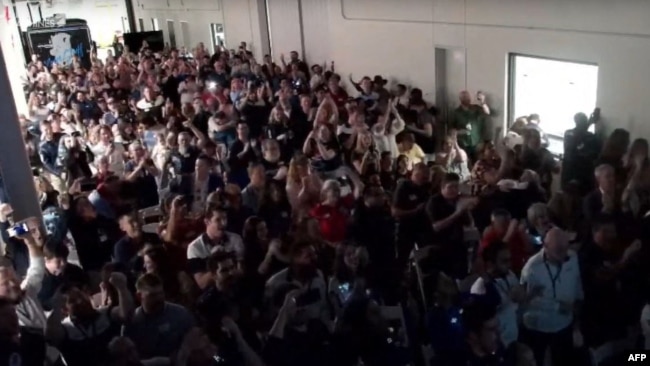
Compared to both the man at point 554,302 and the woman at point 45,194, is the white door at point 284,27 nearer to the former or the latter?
the woman at point 45,194

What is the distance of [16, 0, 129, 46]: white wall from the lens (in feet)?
91.7

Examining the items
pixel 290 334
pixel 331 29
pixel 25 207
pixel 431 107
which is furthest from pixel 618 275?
pixel 331 29

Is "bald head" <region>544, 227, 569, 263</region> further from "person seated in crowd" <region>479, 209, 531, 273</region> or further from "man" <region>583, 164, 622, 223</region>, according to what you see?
"man" <region>583, 164, 622, 223</region>

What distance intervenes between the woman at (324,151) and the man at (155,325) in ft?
10.5

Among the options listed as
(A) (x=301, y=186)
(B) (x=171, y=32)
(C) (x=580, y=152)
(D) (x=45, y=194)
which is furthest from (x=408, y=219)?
(B) (x=171, y=32)

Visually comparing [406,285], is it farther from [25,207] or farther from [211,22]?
[211,22]

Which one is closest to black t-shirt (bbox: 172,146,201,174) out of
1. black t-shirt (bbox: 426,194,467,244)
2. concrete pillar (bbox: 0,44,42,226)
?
concrete pillar (bbox: 0,44,42,226)

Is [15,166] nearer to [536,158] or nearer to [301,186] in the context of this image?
[301,186]

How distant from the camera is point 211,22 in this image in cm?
2112

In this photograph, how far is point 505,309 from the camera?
432 cm

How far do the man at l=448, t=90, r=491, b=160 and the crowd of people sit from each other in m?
1.17

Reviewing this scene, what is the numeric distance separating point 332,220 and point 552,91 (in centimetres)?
438

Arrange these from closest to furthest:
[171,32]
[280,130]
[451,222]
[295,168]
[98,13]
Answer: [451,222]
[295,168]
[280,130]
[171,32]
[98,13]

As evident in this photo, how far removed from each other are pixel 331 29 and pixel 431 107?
450 centimetres
